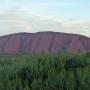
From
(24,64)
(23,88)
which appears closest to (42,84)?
(23,88)

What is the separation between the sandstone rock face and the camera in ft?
74.8

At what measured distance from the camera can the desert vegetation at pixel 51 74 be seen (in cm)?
1101

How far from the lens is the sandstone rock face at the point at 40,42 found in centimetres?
2280

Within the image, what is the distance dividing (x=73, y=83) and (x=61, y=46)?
1213 cm

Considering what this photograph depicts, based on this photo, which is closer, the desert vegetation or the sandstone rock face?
the desert vegetation

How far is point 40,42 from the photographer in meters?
25.3

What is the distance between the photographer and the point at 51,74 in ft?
37.6

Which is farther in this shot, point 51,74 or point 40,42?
point 40,42

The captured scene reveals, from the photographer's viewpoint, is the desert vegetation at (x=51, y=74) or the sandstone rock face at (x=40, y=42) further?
the sandstone rock face at (x=40, y=42)

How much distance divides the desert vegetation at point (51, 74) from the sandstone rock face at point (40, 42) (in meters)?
7.64

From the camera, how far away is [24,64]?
13.3m

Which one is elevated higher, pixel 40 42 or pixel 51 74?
pixel 40 42

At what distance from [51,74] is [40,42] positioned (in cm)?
1384

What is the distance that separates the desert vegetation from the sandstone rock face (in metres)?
7.64
